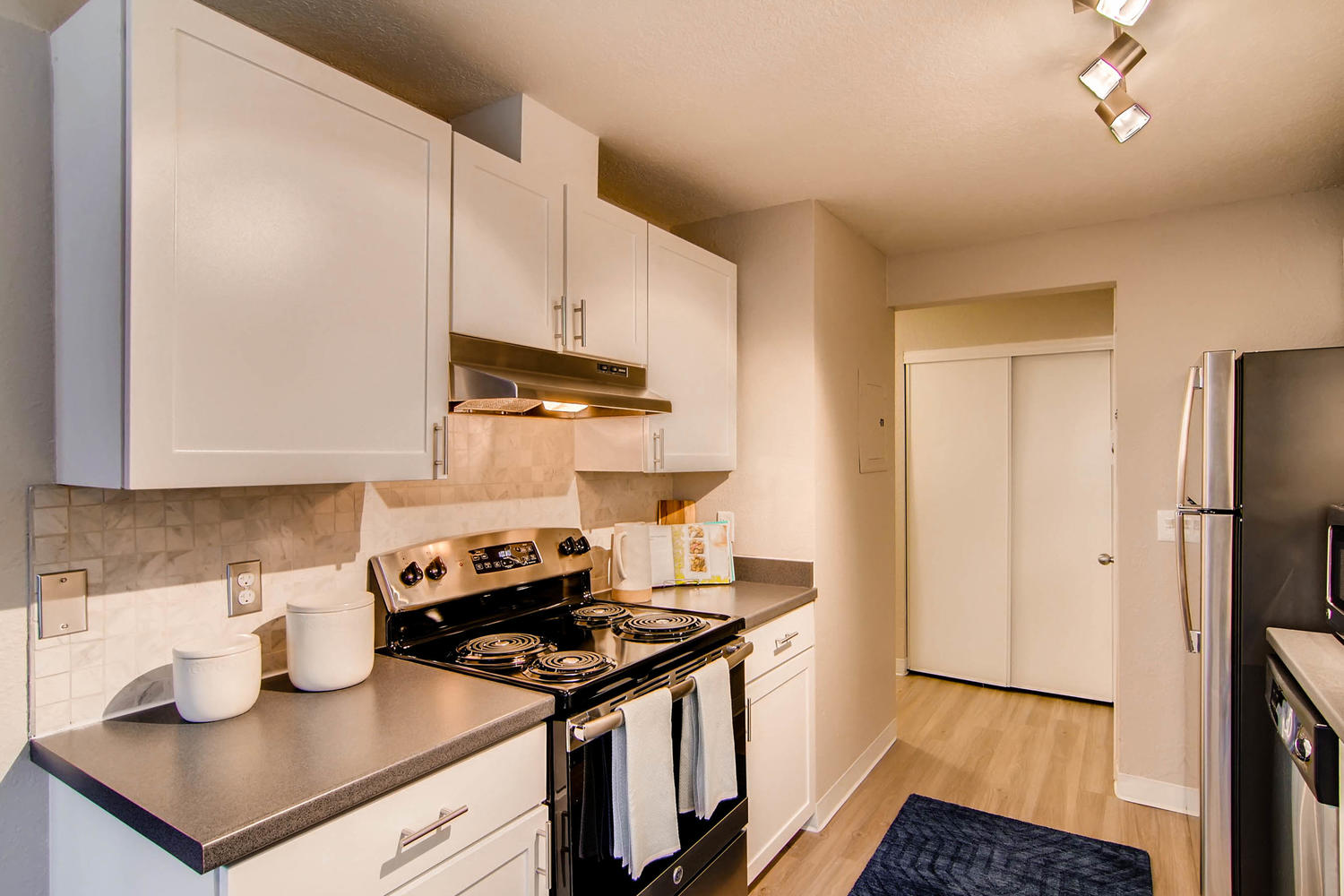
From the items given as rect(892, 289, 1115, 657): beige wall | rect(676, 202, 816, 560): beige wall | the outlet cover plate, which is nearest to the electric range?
the outlet cover plate

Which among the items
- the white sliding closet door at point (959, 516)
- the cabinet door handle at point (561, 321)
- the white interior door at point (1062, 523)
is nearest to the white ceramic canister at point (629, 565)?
the cabinet door handle at point (561, 321)

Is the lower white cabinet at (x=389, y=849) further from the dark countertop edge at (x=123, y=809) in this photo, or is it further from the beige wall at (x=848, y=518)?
the beige wall at (x=848, y=518)

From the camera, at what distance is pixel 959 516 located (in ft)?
14.5

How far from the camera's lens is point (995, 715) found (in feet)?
12.7

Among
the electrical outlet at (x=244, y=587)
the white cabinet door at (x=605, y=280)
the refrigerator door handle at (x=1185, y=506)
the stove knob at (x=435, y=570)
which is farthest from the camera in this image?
the refrigerator door handle at (x=1185, y=506)

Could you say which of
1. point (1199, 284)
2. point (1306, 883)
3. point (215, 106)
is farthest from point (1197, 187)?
point (215, 106)

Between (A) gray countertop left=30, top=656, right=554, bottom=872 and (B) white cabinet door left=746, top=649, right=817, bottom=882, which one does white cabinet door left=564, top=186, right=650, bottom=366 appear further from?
(B) white cabinet door left=746, top=649, right=817, bottom=882

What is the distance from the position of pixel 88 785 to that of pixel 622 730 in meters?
0.94

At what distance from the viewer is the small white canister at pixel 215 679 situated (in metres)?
1.31

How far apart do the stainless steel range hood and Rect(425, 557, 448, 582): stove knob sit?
0.41 metres

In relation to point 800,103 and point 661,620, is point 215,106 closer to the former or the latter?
point 800,103

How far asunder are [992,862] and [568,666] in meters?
1.85

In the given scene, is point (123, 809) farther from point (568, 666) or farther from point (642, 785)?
point (642, 785)

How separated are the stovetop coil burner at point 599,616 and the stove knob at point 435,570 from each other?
434 millimetres
